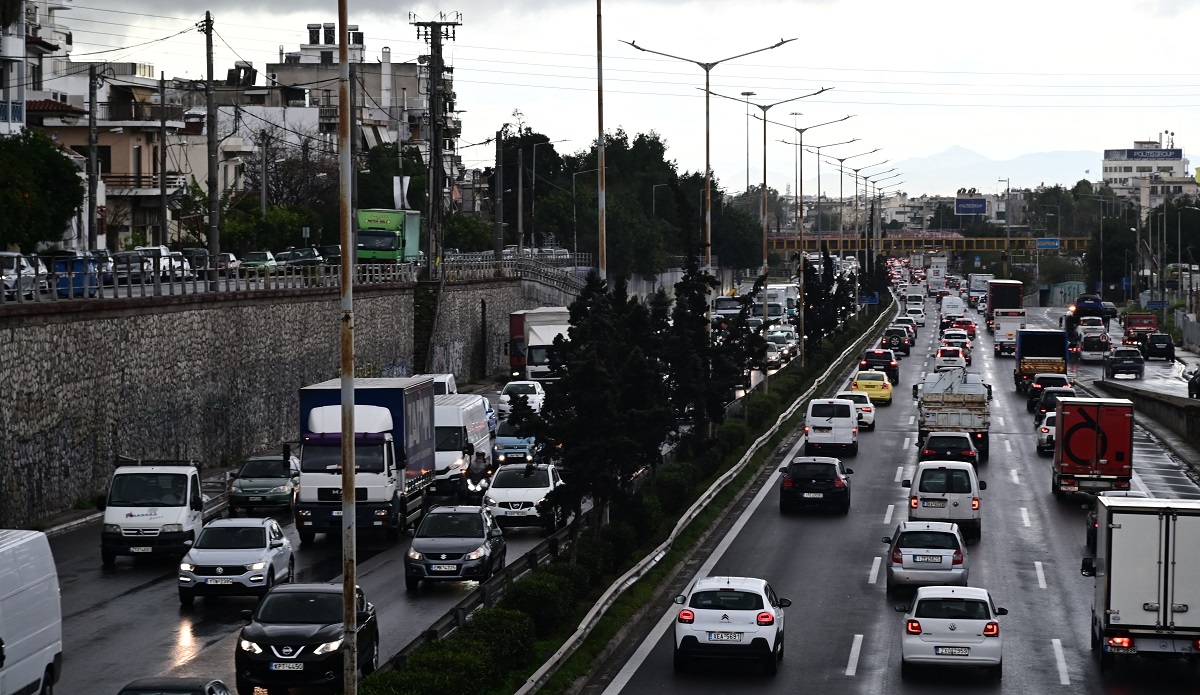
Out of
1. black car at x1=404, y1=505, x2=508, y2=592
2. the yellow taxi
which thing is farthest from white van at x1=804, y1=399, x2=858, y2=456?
black car at x1=404, y1=505, x2=508, y2=592

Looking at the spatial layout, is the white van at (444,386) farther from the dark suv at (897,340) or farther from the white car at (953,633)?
the dark suv at (897,340)

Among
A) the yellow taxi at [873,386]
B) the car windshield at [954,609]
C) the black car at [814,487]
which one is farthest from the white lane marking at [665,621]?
the yellow taxi at [873,386]

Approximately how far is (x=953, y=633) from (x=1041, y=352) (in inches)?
1966

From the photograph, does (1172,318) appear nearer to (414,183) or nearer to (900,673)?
(414,183)

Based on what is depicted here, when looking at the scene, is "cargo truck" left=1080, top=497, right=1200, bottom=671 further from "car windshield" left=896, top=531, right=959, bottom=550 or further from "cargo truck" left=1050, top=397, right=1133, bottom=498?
"cargo truck" left=1050, top=397, right=1133, bottom=498

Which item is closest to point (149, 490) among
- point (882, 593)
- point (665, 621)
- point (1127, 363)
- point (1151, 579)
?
point (665, 621)

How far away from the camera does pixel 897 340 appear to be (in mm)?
93875

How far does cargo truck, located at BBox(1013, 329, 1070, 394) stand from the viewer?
68438 millimetres

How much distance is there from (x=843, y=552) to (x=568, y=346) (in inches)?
296

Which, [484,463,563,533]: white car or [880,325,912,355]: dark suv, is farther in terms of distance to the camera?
[880,325,912,355]: dark suv

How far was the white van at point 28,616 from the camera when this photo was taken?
17.9 meters

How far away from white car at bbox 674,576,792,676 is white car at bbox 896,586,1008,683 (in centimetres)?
191

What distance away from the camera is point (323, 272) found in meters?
61.1

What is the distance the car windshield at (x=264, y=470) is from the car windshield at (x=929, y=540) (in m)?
16.7
